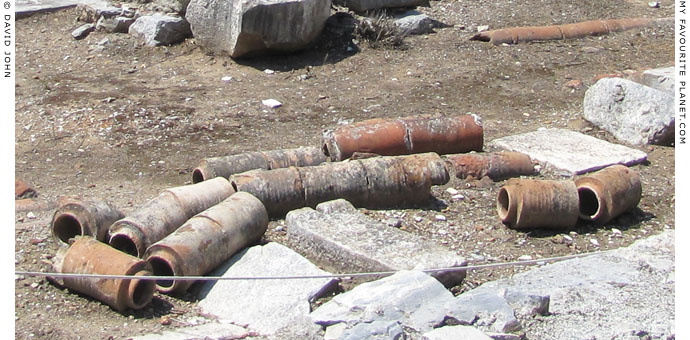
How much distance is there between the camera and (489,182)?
6.50m

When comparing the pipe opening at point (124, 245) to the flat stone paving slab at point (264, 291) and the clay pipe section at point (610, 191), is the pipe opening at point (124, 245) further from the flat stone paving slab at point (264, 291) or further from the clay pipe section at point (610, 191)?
the clay pipe section at point (610, 191)

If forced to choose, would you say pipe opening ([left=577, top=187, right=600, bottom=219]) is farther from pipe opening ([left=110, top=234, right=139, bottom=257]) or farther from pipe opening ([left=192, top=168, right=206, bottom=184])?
pipe opening ([left=110, top=234, right=139, bottom=257])

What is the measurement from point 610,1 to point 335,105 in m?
5.07

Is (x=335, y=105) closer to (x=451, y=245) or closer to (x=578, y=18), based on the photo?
(x=451, y=245)

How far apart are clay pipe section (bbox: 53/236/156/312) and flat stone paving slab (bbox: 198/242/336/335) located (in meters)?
0.36

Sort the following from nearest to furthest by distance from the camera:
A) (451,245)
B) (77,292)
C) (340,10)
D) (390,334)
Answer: (390,334), (77,292), (451,245), (340,10)

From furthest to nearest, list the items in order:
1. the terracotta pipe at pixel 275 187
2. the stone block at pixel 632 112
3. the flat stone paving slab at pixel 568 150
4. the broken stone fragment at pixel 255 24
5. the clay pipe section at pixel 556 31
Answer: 1. the clay pipe section at pixel 556 31
2. the broken stone fragment at pixel 255 24
3. the stone block at pixel 632 112
4. the flat stone paving slab at pixel 568 150
5. the terracotta pipe at pixel 275 187

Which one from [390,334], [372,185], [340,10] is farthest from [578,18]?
[390,334]

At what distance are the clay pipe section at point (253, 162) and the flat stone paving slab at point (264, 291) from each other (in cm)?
96

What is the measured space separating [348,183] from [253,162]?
759 mm

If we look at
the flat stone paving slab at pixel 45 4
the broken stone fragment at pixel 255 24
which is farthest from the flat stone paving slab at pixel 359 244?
the flat stone paving slab at pixel 45 4

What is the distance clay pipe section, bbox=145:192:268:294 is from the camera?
4793 mm

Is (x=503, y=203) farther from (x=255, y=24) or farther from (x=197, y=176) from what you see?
(x=255, y=24)

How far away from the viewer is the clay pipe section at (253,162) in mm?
6004
